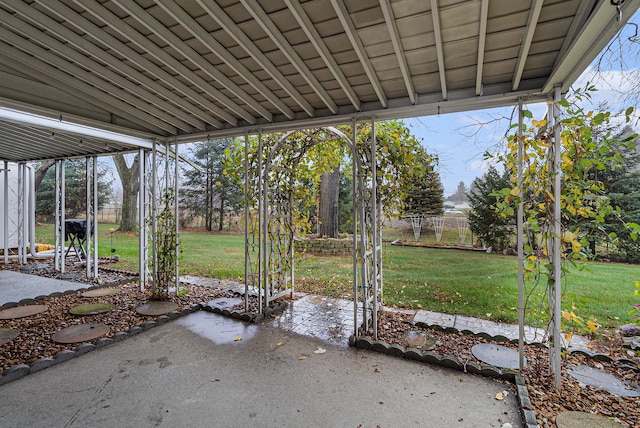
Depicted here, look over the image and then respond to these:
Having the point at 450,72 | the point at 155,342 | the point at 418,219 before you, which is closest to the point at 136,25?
the point at 450,72

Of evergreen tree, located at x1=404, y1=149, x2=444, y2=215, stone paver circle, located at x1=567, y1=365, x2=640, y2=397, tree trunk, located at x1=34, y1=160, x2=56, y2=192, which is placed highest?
Result: tree trunk, located at x1=34, y1=160, x2=56, y2=192

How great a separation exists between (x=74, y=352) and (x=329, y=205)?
6965 mm

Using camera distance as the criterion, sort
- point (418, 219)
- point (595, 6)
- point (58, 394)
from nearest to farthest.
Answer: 1. point (595, 6)
2. point (58, 394)
3. point (418, 219)

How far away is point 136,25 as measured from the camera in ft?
6.50

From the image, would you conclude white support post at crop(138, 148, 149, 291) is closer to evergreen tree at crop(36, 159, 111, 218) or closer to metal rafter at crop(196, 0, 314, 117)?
metal rafter at crop(196, 0, 314, 117)

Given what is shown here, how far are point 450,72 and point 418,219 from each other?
22.5 ft

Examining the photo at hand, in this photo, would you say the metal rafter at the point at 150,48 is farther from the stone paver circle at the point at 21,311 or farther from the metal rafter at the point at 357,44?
the stone paver circle at the point at 21,311

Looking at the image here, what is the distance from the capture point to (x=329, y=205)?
9055mm

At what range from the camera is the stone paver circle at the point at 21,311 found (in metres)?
3.67

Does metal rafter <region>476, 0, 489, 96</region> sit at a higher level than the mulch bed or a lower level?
higher

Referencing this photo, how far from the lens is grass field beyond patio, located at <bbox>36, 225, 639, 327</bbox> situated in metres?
3.90

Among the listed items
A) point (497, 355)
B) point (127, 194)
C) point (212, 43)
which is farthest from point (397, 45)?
point (127, 194)

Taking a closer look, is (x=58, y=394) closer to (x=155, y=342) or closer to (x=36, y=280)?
(x=155, y=342)

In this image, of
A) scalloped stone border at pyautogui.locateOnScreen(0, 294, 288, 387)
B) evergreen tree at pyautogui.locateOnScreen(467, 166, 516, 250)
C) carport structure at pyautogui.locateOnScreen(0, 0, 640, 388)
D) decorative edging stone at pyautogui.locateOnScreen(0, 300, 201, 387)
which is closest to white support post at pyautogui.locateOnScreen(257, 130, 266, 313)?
scalloped stone border at pyautogui.locateOnScreen(0, 294, 288, 387)
